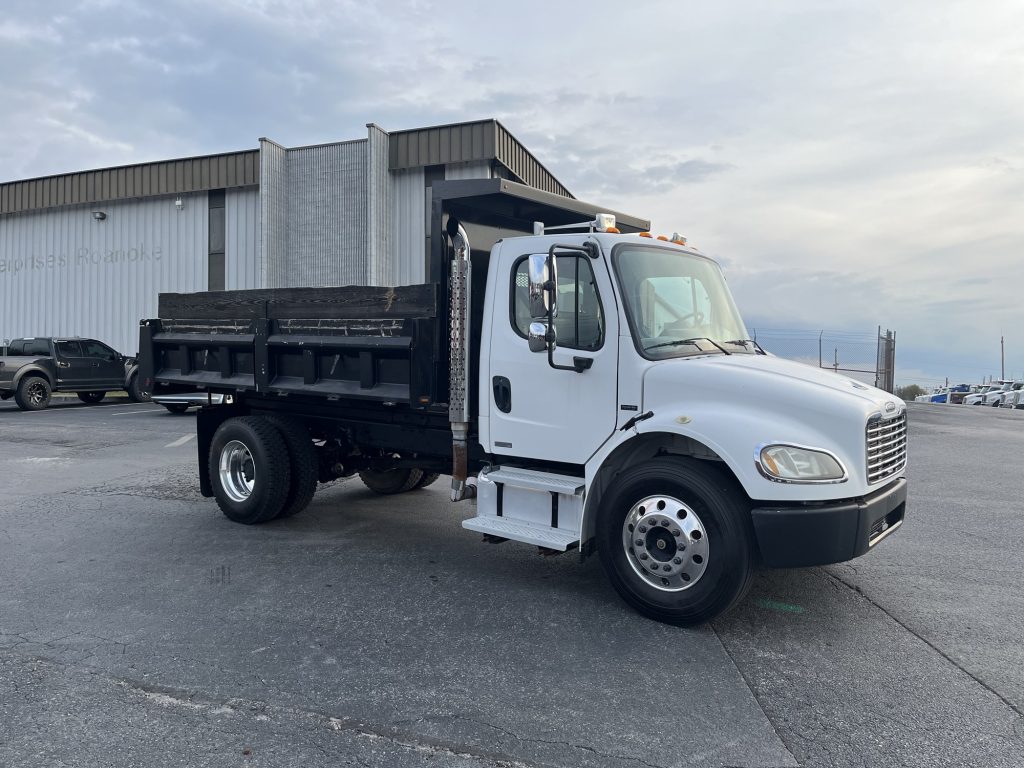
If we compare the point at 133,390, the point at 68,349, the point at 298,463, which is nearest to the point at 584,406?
the point at 298,463

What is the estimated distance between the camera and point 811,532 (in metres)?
4.12

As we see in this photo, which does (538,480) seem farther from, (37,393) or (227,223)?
(227,223)

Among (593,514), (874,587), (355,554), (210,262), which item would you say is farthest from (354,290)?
(210,262)

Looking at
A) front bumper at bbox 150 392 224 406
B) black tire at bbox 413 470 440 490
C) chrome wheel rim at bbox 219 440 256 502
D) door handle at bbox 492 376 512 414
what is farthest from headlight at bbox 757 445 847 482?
front bumper at bbox 150 392 224 406

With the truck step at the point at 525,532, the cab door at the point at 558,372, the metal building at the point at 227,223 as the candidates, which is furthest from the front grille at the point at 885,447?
the metal building at the point at 227,223

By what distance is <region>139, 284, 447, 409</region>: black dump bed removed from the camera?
5.68 meters

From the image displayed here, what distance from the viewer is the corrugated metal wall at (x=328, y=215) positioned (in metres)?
24.3

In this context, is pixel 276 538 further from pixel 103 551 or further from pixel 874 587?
pixel 874 587

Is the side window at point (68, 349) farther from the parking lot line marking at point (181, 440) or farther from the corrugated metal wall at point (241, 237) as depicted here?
the parking lot line marking at point (181, 440)

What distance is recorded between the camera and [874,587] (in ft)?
17.2

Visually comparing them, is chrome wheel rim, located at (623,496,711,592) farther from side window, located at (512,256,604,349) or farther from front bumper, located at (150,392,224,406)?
front bumper, located at (150,392,224,406)

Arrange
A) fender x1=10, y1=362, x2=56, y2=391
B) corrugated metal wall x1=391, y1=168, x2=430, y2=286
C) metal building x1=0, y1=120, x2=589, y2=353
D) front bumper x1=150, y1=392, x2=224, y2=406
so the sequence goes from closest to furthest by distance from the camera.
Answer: front bumper x1=150, y1=392, x2=224, y2=406 → fender x1=10, y1=362, x2=56, y2=391 → metal building x1=0, y1=120, x2=589, y2=353 → corrugated metal wall x1=391, y1=168, x2=430, y2=286

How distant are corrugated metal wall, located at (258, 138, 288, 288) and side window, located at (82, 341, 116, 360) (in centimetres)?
519

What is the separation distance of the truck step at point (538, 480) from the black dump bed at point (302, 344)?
0.80 metres
